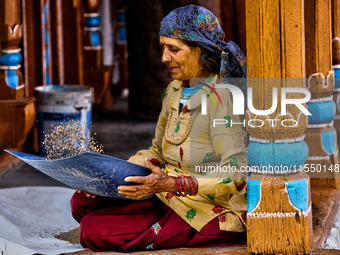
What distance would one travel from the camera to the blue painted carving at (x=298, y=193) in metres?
2.20

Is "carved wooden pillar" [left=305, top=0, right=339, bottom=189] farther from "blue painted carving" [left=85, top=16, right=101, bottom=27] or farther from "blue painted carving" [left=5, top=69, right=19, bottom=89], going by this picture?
"blue painted carving" [left=85, top=16, right=101, bottom=27]

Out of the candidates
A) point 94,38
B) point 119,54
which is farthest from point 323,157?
point 119,54

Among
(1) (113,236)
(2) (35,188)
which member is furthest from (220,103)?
(2) (35,188)

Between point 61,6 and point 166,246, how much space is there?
17.0 ft

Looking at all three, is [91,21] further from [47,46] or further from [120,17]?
[120,17]

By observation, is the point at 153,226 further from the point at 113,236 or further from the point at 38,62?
the point at 38,62

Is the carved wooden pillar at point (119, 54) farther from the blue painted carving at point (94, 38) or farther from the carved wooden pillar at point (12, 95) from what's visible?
the carved wooden pillar at point (12, 95)

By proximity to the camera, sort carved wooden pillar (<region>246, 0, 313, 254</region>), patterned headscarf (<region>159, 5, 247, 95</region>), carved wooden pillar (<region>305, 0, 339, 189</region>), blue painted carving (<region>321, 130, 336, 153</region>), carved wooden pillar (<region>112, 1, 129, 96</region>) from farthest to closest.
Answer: carved wooden pillar (<region>112, 1, 129, 96</region>) < blue painted carving (<region>321, 130, 336, 153</region>) < carved wooden pillar (<region>305, 0, 339, 189</region>) < patterned headscarf (<region>159, 5, 247, 95</region>) < carved wooden pillar (<region>246, 0, 313, 254</region>)

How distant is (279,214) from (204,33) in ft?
3.09

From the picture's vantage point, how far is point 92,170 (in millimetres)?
2240

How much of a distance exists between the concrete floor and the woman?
2.20 meters

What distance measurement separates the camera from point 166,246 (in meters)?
2.47

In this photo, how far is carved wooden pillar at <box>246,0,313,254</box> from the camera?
7.00 ft

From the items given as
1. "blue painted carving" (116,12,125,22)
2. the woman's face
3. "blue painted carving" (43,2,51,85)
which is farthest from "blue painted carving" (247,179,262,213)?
"blue painted carving" (116,12,125,22)
